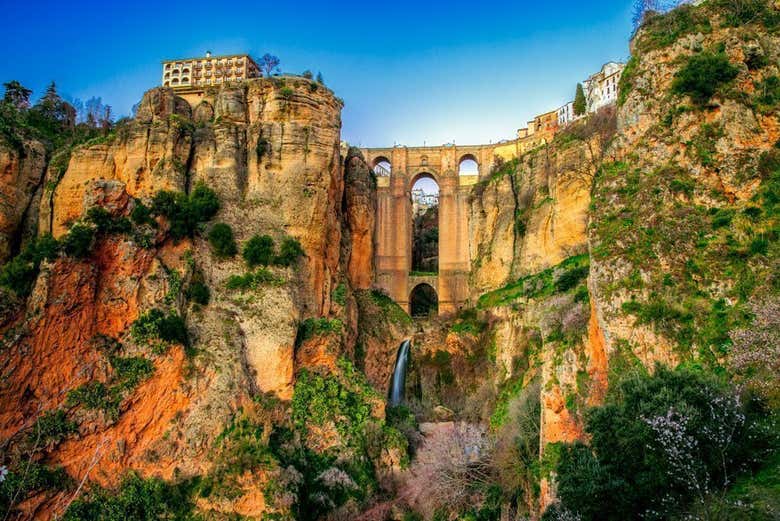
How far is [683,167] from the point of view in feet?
53.7

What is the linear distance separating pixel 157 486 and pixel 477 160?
3673cm

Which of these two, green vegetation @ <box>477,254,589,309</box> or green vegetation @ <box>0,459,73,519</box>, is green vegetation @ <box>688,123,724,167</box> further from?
green vegetation @ <box>0,459,73,519</box>

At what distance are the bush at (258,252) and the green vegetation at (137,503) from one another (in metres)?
9.07

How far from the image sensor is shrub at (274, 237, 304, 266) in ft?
85.5

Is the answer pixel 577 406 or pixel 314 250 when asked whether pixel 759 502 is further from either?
pixel 314 250

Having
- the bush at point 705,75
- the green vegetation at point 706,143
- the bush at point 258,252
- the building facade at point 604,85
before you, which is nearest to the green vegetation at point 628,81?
the bush at point 705,75

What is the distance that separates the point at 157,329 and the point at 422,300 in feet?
96.1

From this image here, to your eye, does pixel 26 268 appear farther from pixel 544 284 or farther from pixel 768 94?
pixel 768 94

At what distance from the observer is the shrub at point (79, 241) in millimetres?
21625

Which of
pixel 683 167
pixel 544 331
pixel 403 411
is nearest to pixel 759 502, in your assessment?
pixel 683 167

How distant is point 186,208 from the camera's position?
25.7m

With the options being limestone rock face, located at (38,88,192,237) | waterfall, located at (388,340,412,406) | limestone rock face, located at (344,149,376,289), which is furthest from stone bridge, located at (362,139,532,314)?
limestone rock face, located at (38,88,192,237)

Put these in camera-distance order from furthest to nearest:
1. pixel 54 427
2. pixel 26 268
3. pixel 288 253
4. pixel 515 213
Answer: pixel 515 213, pixel 288 253, pixel 26 268, pixel 54 427

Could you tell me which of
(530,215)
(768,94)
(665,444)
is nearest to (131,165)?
(530,215)
